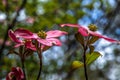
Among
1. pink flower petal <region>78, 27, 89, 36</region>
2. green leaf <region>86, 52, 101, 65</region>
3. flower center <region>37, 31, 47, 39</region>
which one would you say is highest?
pink flower petal <region>78, 27, 89, 36</region>

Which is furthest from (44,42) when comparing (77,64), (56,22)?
(56,22)

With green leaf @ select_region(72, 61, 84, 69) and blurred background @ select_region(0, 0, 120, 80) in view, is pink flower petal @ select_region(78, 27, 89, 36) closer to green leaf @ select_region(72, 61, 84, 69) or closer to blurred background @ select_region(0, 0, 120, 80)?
green leaf @ select_region(72, 61, 84, 69)

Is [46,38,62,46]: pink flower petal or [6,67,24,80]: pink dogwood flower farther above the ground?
[46,38,62,46]: pink flower petal

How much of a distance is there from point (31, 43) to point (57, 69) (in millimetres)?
3346

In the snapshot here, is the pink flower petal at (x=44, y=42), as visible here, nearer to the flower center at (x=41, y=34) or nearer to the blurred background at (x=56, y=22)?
the flower center at (x=41, y=34)

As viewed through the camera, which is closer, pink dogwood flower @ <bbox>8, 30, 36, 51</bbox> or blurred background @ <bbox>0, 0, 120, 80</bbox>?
pink dogwood flower @ <bbox>8, 30, 36, 51</bbox>

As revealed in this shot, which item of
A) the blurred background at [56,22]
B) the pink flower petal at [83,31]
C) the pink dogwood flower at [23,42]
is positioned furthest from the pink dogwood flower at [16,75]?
the blurred background at [56,22]

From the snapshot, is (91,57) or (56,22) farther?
(56,22)

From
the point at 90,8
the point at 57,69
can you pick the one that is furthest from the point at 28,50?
the point at 57,69

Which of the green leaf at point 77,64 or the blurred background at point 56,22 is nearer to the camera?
the green leaf at point 77,64

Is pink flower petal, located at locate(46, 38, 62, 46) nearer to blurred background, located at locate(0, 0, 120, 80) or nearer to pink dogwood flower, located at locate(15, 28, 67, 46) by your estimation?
pink dogwood flower, located at locate(15, 28, 67, 46)

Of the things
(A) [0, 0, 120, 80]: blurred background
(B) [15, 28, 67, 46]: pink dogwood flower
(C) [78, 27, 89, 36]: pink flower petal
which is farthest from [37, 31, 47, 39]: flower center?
(A) [0, 0, 120, 80]: blurred background

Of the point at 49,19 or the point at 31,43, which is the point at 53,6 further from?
the point at 31,43

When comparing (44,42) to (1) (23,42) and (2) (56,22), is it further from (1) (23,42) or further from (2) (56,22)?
(2) (56,22)
